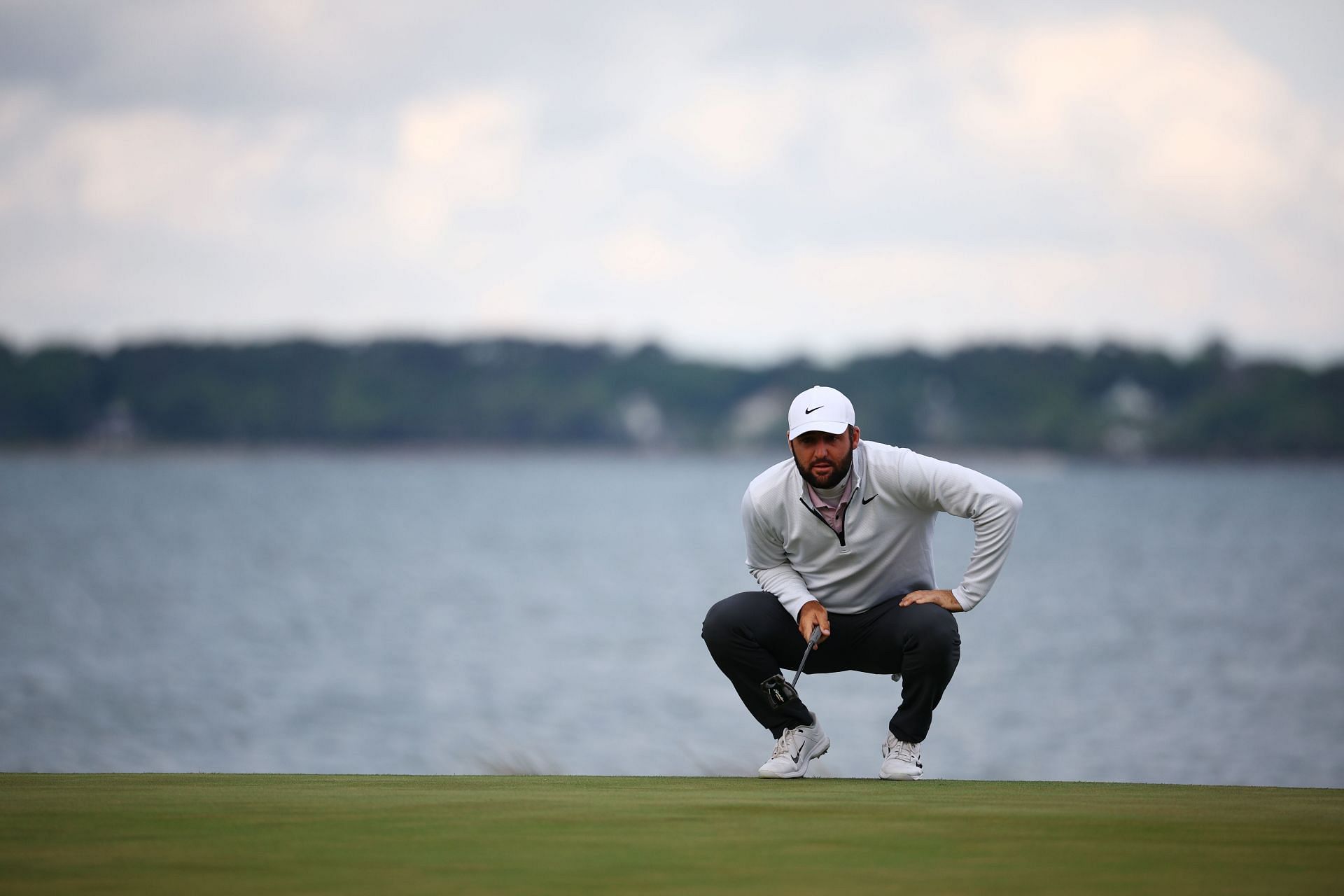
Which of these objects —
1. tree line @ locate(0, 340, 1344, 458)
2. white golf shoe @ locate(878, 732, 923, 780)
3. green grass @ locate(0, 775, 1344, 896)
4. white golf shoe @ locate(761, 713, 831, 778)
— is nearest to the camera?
green grass @ locate(0, 775, 1344, 896)

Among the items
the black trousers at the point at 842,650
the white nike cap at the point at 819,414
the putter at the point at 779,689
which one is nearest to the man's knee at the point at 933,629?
A: the black trousers at the point at 842,650

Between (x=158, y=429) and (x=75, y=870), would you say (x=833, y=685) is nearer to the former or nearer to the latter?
(x=75, y=870)

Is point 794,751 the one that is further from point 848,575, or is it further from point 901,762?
point 848,575

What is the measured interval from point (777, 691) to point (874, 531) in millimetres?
777

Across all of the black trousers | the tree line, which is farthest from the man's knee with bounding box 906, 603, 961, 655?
the tree line

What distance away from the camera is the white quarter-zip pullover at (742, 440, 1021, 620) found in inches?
226

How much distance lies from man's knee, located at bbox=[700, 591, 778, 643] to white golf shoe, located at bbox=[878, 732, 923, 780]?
70 cm

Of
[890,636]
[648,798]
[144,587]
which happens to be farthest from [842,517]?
[144,587]

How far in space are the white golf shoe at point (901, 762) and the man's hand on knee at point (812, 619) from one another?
0.50m

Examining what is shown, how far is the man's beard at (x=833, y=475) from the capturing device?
5625mm

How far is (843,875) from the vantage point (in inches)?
144

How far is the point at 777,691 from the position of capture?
6121 millimetres

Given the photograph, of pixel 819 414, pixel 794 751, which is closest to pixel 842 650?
pixel 794 751

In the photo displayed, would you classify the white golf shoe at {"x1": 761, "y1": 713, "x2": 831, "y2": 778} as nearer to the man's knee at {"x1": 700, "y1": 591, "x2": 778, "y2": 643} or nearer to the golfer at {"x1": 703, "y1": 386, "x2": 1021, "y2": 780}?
the golfer at {"x1": 703, "y1": 386, "x2": 1021, "y2": 780}
